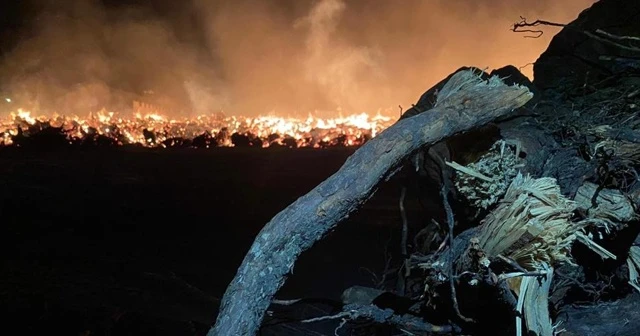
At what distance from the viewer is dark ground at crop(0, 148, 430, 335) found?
15.3 feet

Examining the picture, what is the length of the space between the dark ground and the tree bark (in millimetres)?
2493

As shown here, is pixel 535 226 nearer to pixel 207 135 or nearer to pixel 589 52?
pixel 589 52

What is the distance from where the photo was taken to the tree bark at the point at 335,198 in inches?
83.0

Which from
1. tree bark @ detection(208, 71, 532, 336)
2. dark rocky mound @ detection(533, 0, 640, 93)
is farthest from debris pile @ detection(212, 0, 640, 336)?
dark rocky mound @ detection(533, 0, 640, 93)

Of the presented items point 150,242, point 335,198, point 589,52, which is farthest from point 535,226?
point 150,242

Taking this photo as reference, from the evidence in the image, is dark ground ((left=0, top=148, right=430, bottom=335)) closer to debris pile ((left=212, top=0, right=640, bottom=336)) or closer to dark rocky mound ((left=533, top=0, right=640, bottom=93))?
debris pile ((left=212, top=0, right=640, bottom=336))

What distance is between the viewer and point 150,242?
5.95 metres

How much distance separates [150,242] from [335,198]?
4348 mm

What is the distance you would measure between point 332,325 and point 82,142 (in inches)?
369

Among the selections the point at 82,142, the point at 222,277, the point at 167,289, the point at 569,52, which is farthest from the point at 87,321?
the point at 82,142

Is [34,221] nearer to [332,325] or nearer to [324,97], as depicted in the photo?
[332,325]

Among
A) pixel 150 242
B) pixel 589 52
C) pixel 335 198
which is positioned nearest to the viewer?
pixel 335 198

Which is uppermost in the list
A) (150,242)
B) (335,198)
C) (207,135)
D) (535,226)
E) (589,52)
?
(207,135)

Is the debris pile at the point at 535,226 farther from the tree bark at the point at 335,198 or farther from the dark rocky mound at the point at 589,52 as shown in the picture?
the dark rocky mound at the point at 589,52
